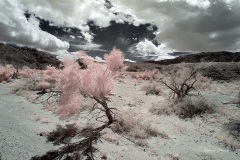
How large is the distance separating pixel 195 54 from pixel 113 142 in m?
103

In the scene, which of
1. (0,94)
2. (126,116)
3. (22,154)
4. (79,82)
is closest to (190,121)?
(126,116)

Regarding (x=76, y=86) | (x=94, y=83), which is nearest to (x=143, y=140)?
(x=94, y=83)

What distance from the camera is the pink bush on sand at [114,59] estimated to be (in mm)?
17031

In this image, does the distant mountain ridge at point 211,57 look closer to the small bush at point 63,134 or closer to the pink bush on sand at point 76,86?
the pink bush on sand at point 76,86

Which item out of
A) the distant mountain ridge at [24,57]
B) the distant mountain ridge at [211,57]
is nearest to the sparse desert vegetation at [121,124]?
the distant mountain ridge at [24,57]

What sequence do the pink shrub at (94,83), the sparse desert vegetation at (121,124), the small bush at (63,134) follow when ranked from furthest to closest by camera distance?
the pink shrub at (94,83), the small bush at (63,134), the sparse desert vegetation at (121,124)

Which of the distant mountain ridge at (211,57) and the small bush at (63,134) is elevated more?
the distant mountain ridge at (211,57)

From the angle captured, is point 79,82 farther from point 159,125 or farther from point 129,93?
point 129,93

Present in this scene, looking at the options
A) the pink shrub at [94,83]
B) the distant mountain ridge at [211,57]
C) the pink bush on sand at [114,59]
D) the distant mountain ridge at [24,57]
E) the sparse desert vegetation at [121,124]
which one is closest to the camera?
the sparse desert vegetation at [121,124]

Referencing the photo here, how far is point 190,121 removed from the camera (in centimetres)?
1452

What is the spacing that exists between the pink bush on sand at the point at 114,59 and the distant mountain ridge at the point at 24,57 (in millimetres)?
47249

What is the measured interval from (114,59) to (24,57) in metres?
61.9

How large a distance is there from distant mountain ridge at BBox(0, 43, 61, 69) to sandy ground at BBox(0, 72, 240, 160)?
48062mm

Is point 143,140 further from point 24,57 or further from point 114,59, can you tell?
point 24,57
